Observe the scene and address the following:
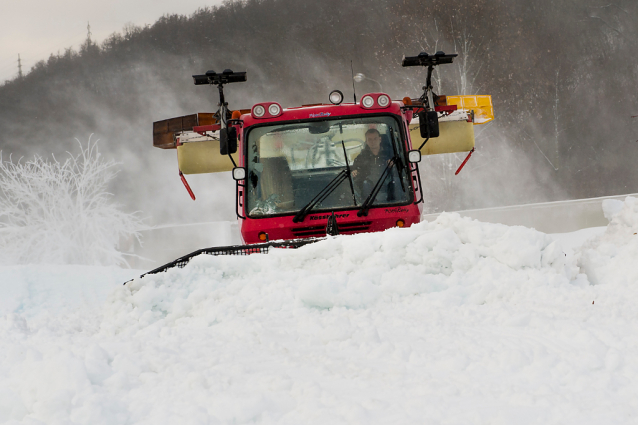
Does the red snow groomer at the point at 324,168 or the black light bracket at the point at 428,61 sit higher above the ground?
the black light bracket at the point at 428,61

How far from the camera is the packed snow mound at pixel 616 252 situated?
4.51 m

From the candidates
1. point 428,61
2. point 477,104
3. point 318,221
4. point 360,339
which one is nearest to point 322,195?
point 318,221

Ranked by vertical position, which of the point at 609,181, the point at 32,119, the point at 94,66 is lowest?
the point at 609,181

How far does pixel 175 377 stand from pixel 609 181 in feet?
146

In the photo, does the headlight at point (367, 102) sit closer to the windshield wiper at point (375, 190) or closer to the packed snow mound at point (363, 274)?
the windshield wiper at point (375, 190)

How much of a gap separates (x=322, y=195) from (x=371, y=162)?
667 mm

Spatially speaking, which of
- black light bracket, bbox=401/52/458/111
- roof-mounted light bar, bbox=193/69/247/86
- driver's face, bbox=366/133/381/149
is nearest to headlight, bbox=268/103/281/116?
driver's face, bbox=366/133/381/149

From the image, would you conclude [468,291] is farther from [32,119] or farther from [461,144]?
[32,119]

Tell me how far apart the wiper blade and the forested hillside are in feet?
91.2

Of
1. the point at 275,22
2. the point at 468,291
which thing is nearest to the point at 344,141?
the point at 468,291

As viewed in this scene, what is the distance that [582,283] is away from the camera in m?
4.45

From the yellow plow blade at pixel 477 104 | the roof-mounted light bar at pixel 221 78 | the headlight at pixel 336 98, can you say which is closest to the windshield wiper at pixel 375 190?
the headlight at pixel 336 98

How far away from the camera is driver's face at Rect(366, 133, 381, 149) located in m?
6.52

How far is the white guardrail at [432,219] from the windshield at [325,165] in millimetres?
8794
